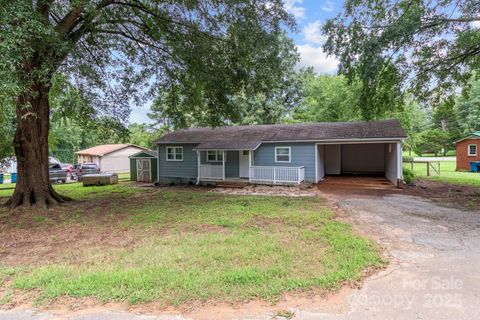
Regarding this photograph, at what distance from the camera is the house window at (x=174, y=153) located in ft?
53.4

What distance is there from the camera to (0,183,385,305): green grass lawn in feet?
11.2

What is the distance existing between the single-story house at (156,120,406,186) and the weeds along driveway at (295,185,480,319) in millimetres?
5654

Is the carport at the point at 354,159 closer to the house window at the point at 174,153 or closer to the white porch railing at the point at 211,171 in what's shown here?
the white porch railing at the point at 211,171

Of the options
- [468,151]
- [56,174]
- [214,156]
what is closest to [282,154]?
[214,156]

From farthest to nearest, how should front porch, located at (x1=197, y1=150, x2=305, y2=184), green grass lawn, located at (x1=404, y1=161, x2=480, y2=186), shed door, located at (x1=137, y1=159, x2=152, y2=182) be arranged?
shed door, located at (x1=137, y1=159, x2=152, y2=182) → green grass lawn, located at (x1=404, y1=161, x2=480, y2=186) → front porch, located at (x1=197, y1=150, x2=305, y2=184)

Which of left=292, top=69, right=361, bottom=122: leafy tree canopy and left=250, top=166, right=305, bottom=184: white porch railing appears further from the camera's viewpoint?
left=292, top=69, right=361, bottom=122: leafy tree canopy

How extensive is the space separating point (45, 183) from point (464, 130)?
175 feet

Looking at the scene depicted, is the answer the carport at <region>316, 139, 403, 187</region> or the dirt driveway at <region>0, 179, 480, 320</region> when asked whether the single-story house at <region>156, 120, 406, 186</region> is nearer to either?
the carport at <region>316, 139, 403, 187</region>

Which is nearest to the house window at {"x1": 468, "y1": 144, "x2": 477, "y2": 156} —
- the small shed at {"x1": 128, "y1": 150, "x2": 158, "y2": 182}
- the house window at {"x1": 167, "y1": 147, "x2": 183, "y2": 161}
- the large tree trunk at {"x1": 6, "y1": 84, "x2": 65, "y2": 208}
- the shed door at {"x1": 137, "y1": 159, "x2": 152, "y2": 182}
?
the house window at {"x1": 167, "y1": 147, "x2": 183, "y2": 161}

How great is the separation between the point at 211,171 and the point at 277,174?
368 cm

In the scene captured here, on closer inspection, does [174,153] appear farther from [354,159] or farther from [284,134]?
[354,159]

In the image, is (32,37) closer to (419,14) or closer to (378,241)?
(378,241)

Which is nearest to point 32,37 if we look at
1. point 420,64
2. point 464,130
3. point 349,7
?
point 349,7

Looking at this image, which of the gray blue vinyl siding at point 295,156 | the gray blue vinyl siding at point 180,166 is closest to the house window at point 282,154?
the gray blue vinyl siding at point 295,156
